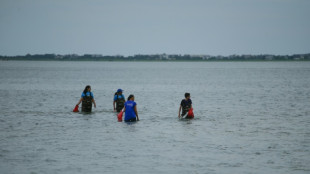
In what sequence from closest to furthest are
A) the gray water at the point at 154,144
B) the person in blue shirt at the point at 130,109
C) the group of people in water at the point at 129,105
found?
the gray water at the point at 154,144 → the person in blue shirt at the point at 130,109 → the group of people in water at the point at 129,105

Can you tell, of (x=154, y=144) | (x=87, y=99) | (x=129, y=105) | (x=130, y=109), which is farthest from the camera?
(x=87, y=99)

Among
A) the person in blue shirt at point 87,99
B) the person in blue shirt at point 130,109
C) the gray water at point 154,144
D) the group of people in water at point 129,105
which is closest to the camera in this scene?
the gray water at point 154,144

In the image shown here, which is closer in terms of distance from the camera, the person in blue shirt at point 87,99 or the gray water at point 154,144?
the gray water at point 154,144

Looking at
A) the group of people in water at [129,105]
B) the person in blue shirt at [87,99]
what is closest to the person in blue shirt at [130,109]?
the group of people in water at [129,105]

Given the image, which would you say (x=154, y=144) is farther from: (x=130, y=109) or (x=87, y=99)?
(x=87, y=99)

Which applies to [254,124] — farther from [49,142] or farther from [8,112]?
[8,112]

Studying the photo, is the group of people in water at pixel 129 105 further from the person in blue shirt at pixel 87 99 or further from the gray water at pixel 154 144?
the gray water at pixel 154 144

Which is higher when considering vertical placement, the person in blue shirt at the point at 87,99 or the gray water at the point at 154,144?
the person in blue shirt at the point at 87,99

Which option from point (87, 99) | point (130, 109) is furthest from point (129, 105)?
point (87, 99)

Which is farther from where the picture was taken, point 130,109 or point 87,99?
point 87,99

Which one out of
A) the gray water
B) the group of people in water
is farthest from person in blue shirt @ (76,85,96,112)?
the gray water

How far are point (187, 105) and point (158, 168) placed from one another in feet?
31.7

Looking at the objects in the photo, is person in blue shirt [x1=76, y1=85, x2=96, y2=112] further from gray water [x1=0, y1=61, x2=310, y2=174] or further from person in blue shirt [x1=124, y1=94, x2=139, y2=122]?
person in blue shirt [x1=124, y1=94, x2=139, y2=122]

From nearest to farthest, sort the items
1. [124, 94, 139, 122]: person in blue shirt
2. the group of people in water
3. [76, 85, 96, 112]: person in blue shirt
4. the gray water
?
the gray water → [124, 94, 139, 122]: person in blue shirt → the group of people in water → [76, 85, 96, 112]: person in blue shirt
